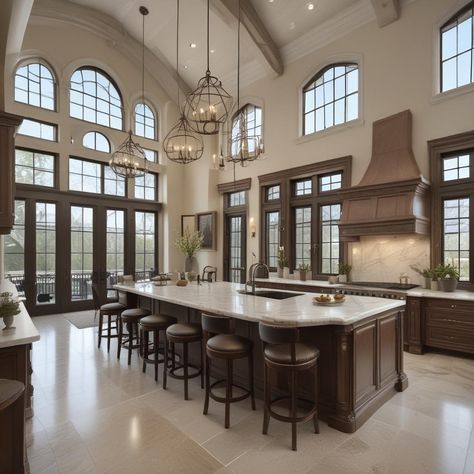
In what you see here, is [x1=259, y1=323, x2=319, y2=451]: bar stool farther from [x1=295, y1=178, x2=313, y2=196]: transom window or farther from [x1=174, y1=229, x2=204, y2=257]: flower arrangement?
[x1=295, y1=178, x2=313, y2=196]: transom window

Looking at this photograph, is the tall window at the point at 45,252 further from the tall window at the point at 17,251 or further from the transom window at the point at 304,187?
the transom window at the point at 304,187

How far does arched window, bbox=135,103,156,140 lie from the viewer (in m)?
8.88

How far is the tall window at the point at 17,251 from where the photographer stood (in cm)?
676

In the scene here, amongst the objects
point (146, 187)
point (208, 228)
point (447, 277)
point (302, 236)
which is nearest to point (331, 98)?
point (302, 236)

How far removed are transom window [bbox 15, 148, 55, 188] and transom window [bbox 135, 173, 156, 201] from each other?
2174 millimetres

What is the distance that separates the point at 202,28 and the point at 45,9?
3444mm

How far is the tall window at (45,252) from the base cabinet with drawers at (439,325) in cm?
736

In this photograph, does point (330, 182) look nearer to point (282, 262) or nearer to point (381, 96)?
point (381, 96)

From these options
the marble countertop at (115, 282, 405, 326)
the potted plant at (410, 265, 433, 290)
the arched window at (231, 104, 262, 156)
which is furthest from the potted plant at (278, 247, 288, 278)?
the marble countertop at (115, 282, 405, 326)

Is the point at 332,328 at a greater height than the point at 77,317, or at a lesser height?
greater

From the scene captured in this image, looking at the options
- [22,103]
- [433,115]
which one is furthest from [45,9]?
[433,115]

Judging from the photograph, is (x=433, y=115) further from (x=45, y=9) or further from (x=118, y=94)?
(x=45, y=9)

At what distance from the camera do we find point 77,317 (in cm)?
692

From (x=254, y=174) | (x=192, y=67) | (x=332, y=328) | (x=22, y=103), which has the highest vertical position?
(x=192, y=67)
